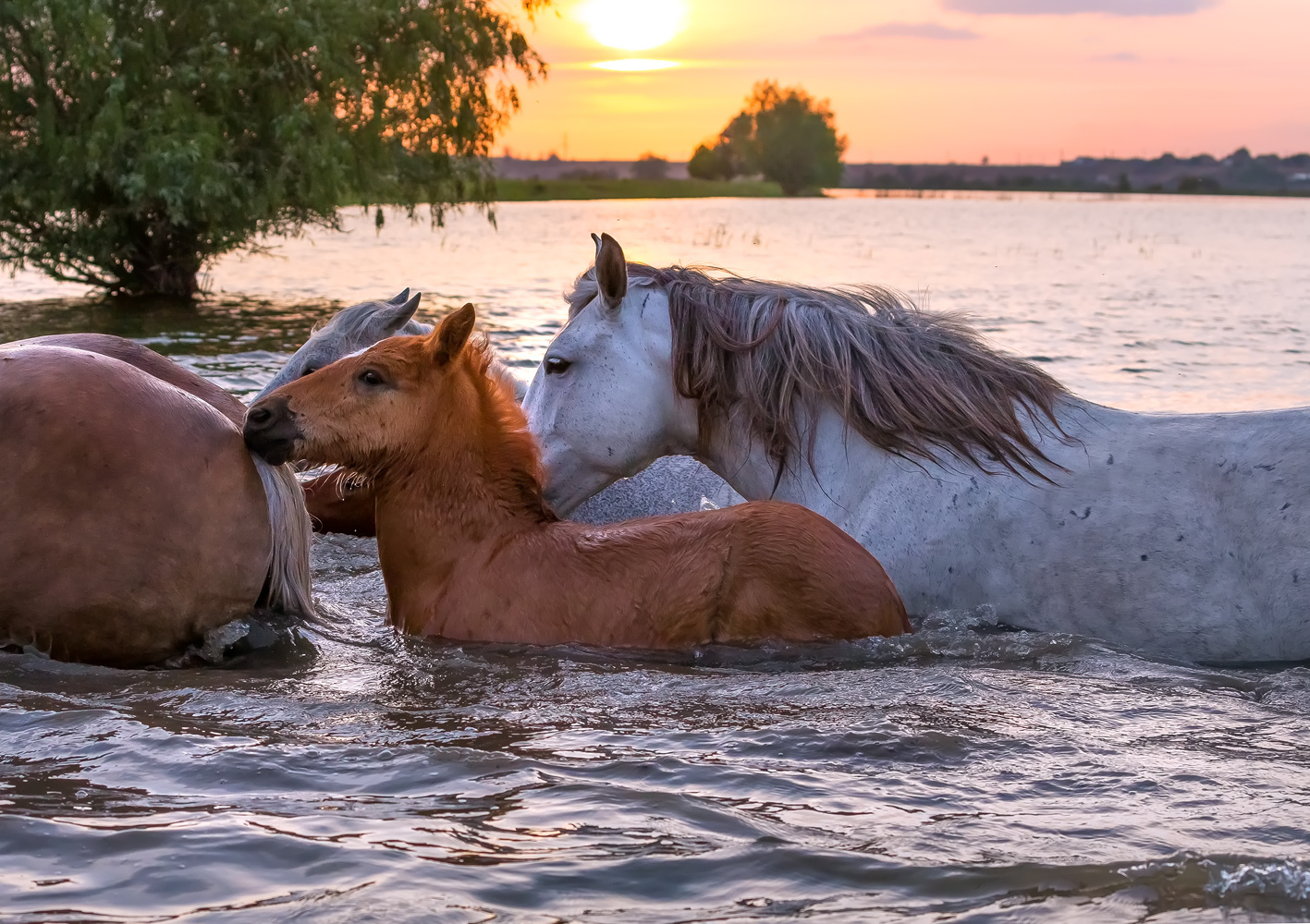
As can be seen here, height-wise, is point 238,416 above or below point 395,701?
above

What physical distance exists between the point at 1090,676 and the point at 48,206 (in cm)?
1989

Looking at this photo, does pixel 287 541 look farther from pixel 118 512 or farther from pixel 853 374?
pixel 853 374

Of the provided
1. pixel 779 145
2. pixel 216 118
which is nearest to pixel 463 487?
pixel 216 118

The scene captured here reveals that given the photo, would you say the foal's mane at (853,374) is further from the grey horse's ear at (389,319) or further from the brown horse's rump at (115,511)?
the grey horse's ear at (389,319)

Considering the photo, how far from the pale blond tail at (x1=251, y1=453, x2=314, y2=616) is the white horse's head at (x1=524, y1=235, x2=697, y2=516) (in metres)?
0.96

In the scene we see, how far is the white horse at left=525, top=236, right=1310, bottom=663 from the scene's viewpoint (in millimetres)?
4090

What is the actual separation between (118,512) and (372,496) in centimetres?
241

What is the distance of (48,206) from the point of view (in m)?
20.0

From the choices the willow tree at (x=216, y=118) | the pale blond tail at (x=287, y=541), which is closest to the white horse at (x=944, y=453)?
the pale blond tail at (x=287, y=541)

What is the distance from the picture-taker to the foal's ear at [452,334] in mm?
4078

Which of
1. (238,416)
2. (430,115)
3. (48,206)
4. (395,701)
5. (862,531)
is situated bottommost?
(395,701)

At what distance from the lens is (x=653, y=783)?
295cm

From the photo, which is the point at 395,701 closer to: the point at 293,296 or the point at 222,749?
the point at 222,749

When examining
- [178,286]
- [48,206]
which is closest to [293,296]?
[178,286]
